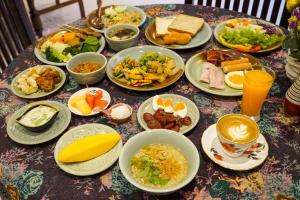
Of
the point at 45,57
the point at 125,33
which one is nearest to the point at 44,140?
the point at 45,57

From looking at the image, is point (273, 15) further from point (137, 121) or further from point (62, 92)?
point (62, 92)

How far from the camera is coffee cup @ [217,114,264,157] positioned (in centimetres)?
118

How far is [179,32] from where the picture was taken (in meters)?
2.04

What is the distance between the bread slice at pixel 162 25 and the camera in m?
2.04

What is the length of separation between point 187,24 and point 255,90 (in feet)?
2.89

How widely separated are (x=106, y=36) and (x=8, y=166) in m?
1.00

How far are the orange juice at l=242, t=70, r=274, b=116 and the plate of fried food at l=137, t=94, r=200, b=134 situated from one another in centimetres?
24

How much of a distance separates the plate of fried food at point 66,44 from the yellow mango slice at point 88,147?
700mm

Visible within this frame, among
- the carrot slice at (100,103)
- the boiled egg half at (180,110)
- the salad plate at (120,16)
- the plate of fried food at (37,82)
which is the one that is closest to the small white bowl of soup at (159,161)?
the boiled egg half at (180,110)

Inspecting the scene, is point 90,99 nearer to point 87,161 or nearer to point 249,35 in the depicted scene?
point 87,161

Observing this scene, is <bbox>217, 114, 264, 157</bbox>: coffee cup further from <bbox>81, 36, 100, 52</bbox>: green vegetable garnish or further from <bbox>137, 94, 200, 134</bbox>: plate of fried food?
<bbox>81, 36, 100, 52</bbox>: green vegetable garnish

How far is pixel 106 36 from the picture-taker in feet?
6.29

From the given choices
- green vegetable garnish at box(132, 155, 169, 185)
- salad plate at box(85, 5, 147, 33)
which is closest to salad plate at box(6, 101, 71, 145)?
green vegetable garnish at box(132, 155, 169, 185)

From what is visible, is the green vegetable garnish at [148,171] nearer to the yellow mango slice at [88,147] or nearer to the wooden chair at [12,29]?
the yellow mango slice at [88,147]
